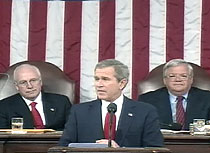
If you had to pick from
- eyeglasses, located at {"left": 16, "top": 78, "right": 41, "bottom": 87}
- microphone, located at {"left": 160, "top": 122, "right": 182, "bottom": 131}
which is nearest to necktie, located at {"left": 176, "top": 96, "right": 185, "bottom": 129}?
microphone, located at {"left": 160, "top": 122, "right": 182, "bottom": 131}

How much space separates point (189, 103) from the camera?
6.11m

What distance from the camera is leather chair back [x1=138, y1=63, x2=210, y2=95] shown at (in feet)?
21.1

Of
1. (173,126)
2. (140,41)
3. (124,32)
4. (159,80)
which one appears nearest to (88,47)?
(124,32)

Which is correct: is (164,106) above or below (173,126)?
above

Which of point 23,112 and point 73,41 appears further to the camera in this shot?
point 73,41

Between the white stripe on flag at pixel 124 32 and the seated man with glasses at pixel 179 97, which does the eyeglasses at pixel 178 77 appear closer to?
the seated man with glasses at pixel 179 97

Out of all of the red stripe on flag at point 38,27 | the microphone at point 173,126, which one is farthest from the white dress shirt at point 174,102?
the red stripe on flag at point 38,27

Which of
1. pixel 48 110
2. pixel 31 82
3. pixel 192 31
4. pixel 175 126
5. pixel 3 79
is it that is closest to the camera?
pixel 175 126

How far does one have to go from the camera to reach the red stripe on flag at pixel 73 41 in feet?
22.3

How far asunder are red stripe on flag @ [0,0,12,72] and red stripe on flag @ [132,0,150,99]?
1.25 metres

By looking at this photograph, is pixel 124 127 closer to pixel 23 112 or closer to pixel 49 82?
pixel 23 112

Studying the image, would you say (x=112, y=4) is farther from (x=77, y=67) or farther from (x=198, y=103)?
(x=198, y=103)

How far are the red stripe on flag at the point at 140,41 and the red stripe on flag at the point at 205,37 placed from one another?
54 centimetres

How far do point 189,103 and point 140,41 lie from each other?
0.97 metres
